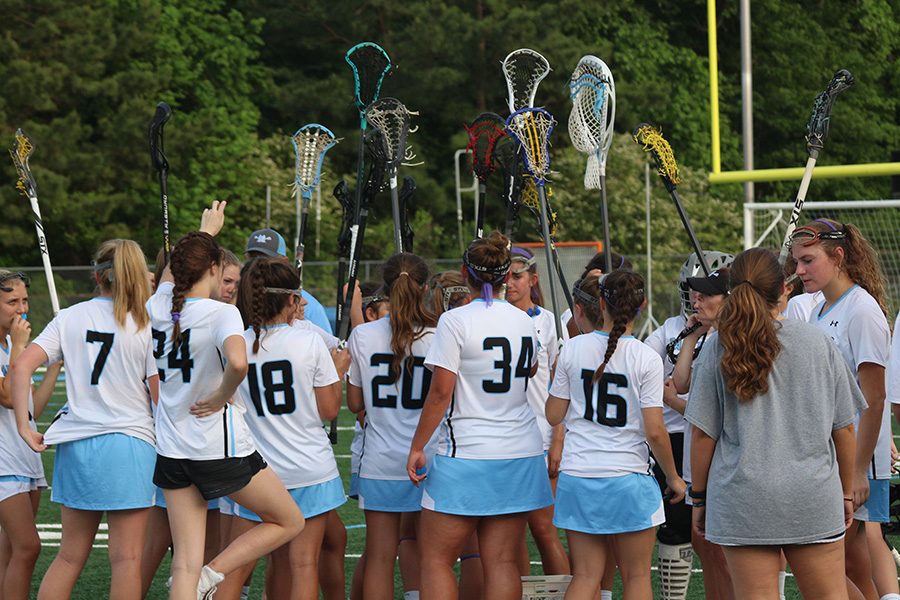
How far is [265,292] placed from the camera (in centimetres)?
502

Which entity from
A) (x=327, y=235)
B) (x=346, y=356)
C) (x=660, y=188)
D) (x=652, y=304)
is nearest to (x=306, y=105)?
(x=327, y=235)

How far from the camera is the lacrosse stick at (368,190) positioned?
6.24 metres

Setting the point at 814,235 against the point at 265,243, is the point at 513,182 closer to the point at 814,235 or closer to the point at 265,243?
the point at 265,243

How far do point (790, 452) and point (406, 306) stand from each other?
1763 millimetres

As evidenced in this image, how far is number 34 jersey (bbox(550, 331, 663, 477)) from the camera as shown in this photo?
4.84 m

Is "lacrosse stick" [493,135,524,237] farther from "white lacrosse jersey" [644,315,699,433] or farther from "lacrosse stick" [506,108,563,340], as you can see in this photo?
"white lacrosse jersey" [644,315,699,433]

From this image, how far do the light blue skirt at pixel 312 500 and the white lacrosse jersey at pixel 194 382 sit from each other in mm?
374

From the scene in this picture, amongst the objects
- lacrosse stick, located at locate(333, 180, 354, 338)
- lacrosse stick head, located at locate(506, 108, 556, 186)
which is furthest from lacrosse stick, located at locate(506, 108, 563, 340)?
lacrosse stick, located at locate(333, 180, 354, 338)

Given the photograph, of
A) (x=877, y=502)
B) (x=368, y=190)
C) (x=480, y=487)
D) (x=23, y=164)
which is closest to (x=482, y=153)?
(x=368, y=190)

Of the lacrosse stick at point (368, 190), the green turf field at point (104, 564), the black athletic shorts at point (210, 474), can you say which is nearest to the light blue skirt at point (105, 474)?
the black athletic shorts at point (210, 474)

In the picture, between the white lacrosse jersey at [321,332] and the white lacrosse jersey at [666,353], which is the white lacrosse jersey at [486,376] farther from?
the white lacrosse jersey at [666,353]

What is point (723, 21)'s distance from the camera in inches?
1276

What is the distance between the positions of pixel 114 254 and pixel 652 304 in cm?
1669

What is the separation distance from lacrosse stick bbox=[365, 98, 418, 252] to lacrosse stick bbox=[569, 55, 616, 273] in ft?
3.08
